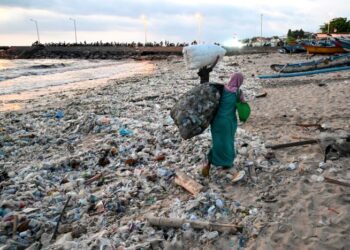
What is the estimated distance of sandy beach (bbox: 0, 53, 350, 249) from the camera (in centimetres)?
379

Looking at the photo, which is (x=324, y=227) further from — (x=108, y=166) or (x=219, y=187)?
(x=108, y=166)

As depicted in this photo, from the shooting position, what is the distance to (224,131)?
194 inches

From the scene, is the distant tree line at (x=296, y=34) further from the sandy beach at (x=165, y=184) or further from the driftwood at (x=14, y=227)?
the driftwood at (x=14, y=227)

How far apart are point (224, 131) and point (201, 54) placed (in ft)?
3.72

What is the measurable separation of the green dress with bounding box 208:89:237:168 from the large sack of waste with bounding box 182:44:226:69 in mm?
491

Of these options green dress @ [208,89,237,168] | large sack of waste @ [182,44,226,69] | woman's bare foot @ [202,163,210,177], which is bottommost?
woman's bare foot @ [202,163,210,177]

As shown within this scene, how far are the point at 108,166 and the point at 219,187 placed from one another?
89.5 inches

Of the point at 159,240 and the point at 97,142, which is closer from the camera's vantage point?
the point at 159,240

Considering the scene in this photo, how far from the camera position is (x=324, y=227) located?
145 inches

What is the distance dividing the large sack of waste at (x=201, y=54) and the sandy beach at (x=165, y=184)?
168cm

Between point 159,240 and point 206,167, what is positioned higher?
point 206,167

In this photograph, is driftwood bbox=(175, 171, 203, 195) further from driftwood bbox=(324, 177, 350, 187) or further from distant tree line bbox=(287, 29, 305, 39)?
distant tree line bbox=(287, 29, 305, 39)

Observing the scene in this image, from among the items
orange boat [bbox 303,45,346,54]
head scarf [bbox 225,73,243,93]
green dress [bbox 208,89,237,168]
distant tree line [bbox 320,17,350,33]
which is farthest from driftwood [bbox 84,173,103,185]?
distant tree line [bbox 320,17,350,33]

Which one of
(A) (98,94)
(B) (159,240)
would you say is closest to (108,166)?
(B) (159,240)
